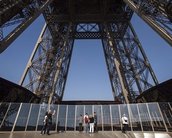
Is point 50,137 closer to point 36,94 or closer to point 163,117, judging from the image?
point 163,117

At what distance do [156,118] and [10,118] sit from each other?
24.6ft

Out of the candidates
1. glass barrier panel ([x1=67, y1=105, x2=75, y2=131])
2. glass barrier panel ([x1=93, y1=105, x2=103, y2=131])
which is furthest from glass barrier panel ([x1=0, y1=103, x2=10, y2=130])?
glass barrier panel ([x1=93, y1=105, x2=103, y2=131])

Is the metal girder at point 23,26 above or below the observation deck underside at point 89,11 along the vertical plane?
below

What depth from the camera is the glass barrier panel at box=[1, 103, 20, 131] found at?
41.1 ft

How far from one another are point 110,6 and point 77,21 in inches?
149

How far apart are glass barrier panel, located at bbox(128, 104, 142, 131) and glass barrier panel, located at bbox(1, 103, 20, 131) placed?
6.16 m

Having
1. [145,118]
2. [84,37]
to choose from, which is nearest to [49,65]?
[84,37]

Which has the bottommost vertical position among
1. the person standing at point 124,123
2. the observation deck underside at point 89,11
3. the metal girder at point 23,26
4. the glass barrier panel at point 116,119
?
the person standing at point 124,123

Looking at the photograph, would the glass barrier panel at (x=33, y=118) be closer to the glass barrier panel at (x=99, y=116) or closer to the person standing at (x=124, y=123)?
the glass barrier panel at (x=99, y=116)

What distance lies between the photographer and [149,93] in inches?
779

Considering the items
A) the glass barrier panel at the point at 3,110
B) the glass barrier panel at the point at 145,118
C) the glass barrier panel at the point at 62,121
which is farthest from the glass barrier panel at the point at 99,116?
the glass barrier panel at the point at 3,110

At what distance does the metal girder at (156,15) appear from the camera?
44.0ft

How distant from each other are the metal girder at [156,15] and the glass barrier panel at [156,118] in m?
3.50

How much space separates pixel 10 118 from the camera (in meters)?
12.9
